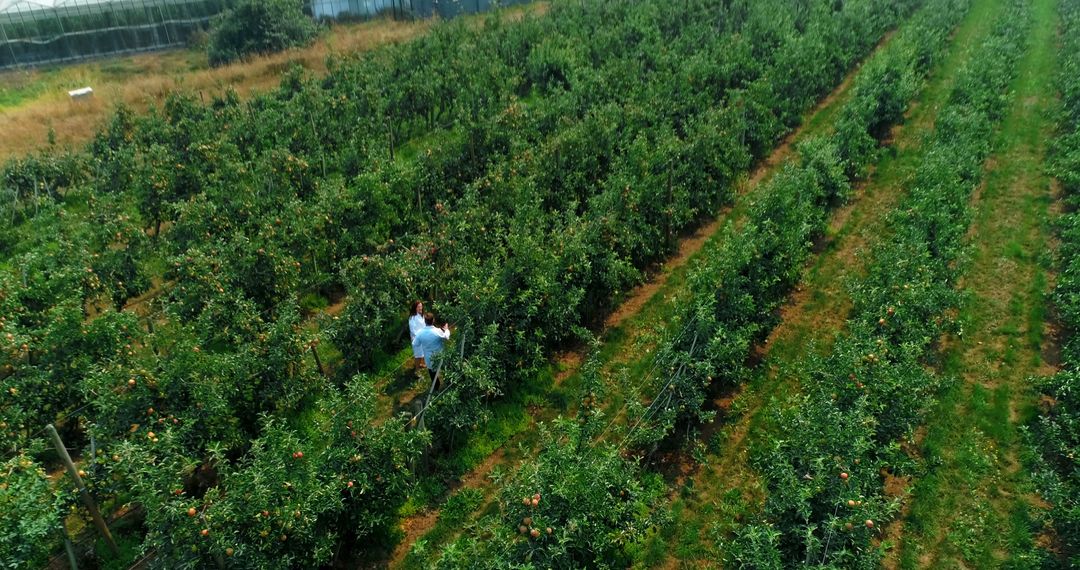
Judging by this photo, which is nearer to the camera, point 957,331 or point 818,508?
point 818,508

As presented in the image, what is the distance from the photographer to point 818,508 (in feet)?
26.8

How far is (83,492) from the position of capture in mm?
8492

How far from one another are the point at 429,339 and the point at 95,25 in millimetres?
34821

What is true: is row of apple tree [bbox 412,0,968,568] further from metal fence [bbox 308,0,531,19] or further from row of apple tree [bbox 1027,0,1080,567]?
metal fence [bbox 308,0,531,19]

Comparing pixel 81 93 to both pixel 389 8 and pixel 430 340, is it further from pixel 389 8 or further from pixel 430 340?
pixel 430 340

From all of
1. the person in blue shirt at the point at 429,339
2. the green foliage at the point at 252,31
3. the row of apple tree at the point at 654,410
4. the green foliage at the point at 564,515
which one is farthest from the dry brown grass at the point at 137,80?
the green foliage at the point at 564,515

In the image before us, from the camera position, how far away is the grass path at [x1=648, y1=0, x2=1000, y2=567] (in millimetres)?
9914

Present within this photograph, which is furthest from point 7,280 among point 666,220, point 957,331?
point 957,331

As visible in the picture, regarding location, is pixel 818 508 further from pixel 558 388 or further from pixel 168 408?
pixel 168 408

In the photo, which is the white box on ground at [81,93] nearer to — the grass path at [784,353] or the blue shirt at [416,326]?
the blue shirt at [416,326]

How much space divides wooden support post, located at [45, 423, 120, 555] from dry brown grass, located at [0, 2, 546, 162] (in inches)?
703

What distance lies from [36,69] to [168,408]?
33.5 meters

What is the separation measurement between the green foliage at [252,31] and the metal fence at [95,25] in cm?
459

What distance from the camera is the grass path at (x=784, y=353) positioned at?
9914 mm
